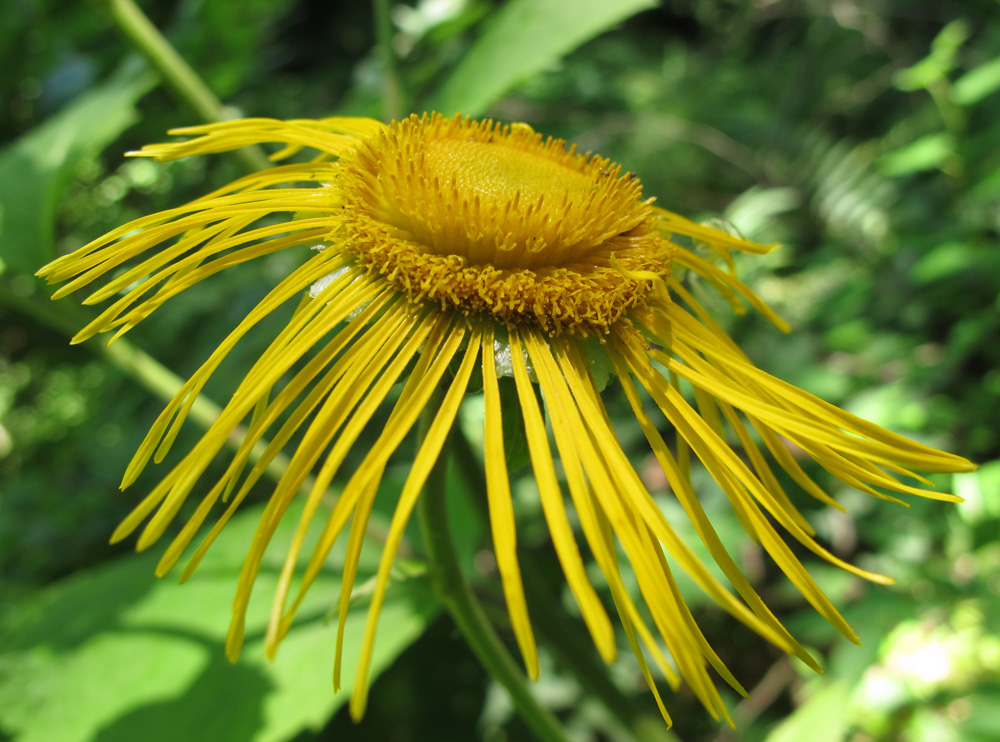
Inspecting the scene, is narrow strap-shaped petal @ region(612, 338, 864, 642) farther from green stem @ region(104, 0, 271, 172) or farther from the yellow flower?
green stem @ region(104, 0, 271, 172)

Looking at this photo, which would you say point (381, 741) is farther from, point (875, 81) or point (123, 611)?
point (875, 81)

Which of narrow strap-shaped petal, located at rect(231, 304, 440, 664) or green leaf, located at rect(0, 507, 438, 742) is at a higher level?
narrow strap-shaped petal, located at rect(231, 304, 440, 664)

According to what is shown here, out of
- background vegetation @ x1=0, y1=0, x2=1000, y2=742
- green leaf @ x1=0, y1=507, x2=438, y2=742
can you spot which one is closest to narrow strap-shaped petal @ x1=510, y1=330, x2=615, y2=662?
background vegetation @ x1=0, y1=0, x2=1000, y2=742

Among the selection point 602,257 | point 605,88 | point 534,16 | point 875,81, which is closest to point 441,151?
point 602,257

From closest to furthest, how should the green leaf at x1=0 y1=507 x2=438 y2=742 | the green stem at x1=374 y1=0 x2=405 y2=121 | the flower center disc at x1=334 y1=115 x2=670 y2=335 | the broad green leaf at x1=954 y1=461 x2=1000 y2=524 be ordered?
the flower center disc at x1=334 y1=115 x2=670 y2=335 → the green leaf at x1=0 y1=507 x2=438 y2=742 → the broad green leaf at x1=954 y1=461 x2=1000 y2=524 → the green stem at x1=374 y1=0 x2=405 y2=121

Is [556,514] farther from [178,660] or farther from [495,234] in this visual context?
[178,660]

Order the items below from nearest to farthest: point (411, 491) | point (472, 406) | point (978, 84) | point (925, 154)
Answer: point (411, 491)
point (472, 406)
point (978, 84)
point (925, 154)

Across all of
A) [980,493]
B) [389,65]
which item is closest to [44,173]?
[389,65]
